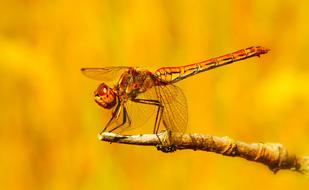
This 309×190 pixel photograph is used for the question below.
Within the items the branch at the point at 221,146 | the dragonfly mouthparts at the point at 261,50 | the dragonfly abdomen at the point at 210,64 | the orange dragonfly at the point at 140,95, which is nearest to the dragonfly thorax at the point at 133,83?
the orange dragonfly at the point at 140,95

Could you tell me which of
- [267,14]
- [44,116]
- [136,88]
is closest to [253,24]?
[267,14]

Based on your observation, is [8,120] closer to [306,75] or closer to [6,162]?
[6,162]

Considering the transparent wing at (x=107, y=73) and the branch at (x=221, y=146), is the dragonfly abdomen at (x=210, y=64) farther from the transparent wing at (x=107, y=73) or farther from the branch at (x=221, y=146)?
the branch at (x=221, y=146)

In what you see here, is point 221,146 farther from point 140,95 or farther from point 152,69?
point 152,69

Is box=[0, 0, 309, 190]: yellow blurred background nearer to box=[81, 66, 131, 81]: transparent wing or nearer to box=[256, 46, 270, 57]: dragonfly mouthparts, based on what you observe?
box=[256, 46, 270, 57]: dragonfly mouthparts

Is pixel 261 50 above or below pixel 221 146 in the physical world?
above

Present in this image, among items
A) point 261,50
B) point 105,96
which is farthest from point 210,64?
point 105,96
